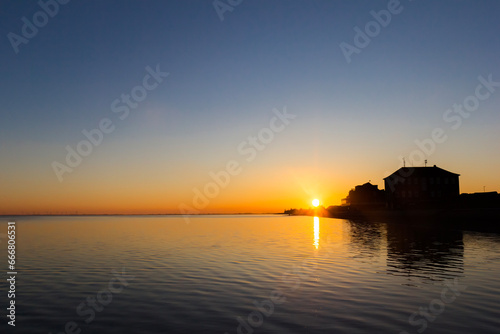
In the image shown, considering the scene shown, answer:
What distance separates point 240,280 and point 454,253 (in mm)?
17678

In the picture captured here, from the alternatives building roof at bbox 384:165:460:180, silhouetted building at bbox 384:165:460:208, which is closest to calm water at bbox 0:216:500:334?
silhouetted building at bbox 384:165:460:208

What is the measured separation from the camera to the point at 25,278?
2028 cm

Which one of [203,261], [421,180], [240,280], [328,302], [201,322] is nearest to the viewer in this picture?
[201,322]

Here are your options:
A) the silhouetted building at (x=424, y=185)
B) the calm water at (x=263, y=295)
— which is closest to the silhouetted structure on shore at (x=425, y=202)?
the silhouetted building at (x=424, y=185)

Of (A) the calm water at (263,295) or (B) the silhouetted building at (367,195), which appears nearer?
(A) the calm water at (263,295)

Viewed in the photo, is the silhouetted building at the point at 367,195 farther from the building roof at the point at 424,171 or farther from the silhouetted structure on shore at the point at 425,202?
the building roof at the point at 424,171

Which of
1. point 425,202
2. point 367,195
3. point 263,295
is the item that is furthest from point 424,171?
point 263,295

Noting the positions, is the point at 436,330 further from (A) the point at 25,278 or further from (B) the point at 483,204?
(B) the point at 483,204

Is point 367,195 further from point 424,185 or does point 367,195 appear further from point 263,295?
point 263,295

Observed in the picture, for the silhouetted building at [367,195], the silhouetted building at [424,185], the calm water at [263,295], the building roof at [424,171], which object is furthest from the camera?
the silhouetted building at [367,195]

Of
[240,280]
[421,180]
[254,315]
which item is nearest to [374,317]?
[254,315]

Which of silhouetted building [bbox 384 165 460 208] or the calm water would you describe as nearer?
the calm water

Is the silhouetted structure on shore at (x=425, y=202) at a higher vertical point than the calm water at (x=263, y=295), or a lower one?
higher

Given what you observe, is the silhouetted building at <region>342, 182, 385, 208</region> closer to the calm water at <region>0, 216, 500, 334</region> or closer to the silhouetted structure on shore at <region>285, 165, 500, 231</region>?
the silhouetted structure on shore at <region>285, 165, 500, 231</region>
